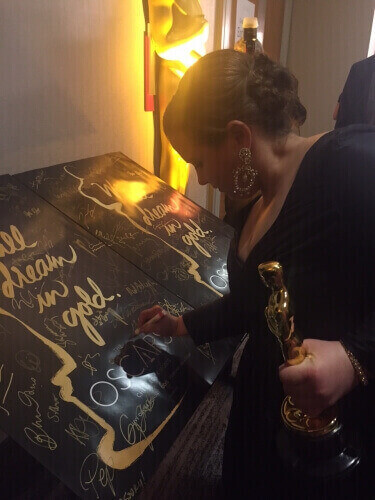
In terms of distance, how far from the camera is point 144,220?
4.04 ft

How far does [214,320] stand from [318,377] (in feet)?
1.43

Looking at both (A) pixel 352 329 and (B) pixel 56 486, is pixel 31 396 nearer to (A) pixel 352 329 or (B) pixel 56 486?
(A) pixel 352 329

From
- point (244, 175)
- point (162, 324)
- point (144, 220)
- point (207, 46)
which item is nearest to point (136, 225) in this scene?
point (144, 220)

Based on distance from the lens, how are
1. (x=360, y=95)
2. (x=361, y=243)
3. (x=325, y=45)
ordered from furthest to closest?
(x=325, y=45), (x=360, y=95), (x=361, y=243)

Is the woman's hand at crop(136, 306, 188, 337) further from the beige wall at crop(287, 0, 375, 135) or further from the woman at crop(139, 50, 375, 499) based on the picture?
the beige wall at crop(287, 0, 375, 135)

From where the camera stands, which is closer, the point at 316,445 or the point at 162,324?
the point at 316,445

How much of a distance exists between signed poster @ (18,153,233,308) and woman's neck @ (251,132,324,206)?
1.36 feet

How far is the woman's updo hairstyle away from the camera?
2.42 feet

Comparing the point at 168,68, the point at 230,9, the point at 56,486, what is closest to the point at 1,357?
the point at 56,486

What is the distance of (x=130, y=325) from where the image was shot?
913 mm

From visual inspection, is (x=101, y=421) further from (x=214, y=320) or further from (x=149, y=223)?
(x=149, y=223)

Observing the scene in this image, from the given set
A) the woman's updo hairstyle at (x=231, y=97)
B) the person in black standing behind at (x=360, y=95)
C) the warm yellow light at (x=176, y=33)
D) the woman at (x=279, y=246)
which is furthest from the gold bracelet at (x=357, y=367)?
the person in black standing behind at (x=360, y=95)
